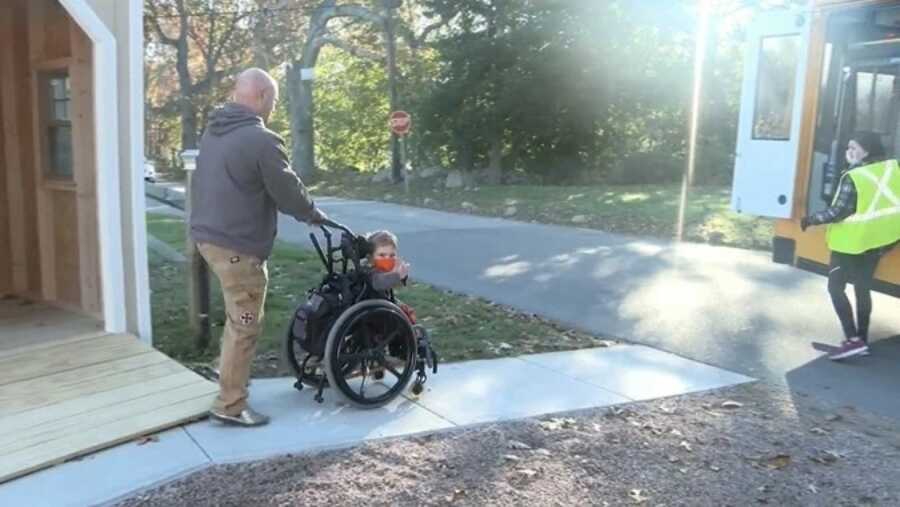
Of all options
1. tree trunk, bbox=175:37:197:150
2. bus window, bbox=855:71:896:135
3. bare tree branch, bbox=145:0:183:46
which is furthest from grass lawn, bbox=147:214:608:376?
tree trunk, bbox=175:37:197:150

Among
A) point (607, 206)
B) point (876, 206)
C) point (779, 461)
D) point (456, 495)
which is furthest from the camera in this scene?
point (607, 206)

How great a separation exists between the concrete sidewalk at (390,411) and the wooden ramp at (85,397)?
13cm

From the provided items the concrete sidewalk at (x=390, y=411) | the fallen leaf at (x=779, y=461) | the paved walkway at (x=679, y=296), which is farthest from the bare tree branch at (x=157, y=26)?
the fallen leaf at (x=779, y=461)

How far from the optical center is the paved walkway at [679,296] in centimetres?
661

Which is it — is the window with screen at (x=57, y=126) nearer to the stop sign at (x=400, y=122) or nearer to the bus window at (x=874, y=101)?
the bus window at (x=874, y=101)

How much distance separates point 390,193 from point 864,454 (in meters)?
21.9

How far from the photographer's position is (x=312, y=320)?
16.4 feet

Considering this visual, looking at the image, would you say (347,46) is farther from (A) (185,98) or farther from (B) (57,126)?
(B) (57,126)

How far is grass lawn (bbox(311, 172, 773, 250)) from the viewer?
14.5 m

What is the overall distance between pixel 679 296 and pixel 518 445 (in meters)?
5.23

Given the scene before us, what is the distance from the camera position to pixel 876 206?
6.58 metres

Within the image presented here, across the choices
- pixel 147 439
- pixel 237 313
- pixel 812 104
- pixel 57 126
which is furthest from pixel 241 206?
pixel 812 104

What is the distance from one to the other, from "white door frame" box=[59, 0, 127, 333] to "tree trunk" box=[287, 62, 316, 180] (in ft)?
93.4

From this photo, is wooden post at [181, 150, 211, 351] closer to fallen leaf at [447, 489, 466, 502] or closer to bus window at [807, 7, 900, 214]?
fallen leaf at [447, 489, 466, 502]
